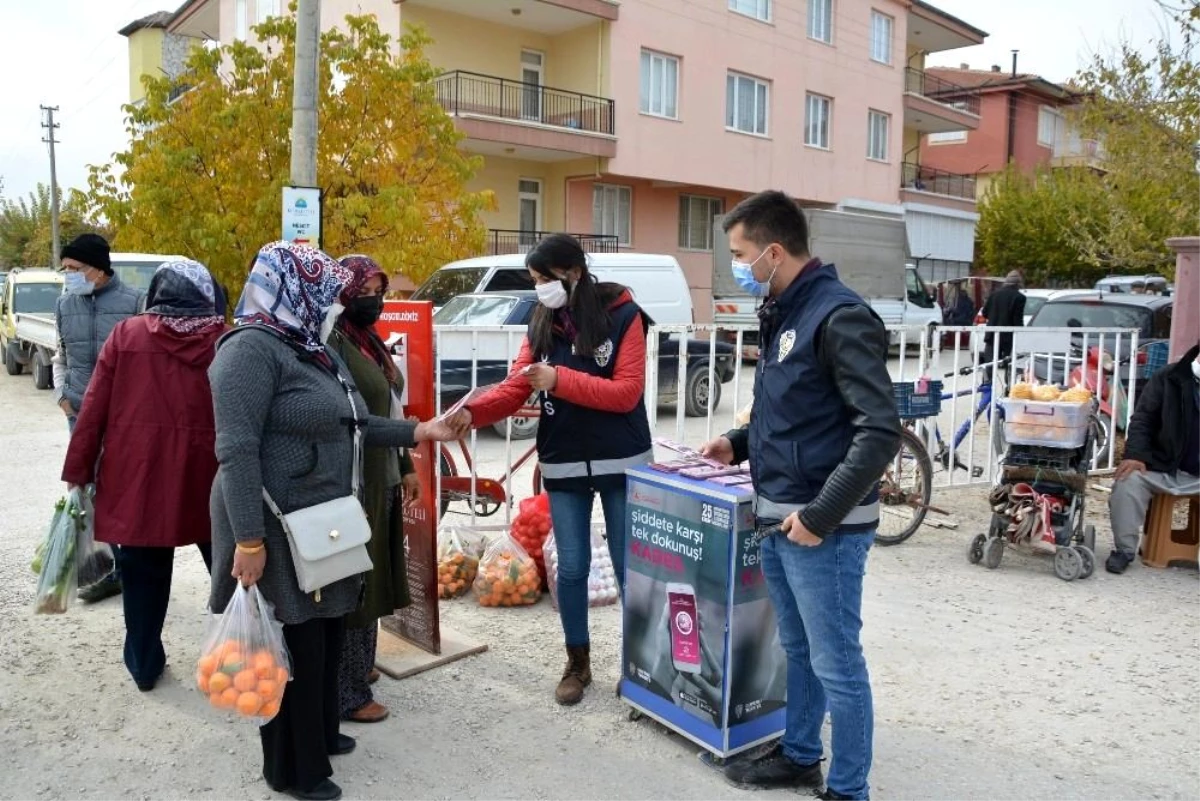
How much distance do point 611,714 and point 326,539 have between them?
5.26ft

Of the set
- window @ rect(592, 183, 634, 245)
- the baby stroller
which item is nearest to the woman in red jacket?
the baby stroller

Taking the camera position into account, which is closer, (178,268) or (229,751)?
(229,751)

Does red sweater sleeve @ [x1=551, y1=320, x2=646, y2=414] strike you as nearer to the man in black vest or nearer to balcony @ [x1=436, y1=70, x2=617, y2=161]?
the man in black vest

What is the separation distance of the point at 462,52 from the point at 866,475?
2230 cm

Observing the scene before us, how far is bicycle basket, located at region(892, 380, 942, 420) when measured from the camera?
6.93 metres

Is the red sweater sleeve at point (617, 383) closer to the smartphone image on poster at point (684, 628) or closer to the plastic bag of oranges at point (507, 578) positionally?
the smartphone image on poster at point (684, 628)

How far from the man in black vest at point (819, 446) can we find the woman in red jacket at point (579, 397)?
2.67ft

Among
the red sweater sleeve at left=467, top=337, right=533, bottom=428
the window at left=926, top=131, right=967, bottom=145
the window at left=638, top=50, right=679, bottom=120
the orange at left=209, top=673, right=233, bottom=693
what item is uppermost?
the window at left=926, top=131, right=967, bottom=145

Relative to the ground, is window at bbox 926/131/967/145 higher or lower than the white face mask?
higher

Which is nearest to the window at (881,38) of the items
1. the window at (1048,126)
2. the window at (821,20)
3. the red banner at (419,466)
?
the window at (821,20)

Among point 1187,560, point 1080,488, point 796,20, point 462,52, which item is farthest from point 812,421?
point 796,20

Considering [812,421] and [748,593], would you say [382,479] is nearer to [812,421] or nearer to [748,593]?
[748,593]

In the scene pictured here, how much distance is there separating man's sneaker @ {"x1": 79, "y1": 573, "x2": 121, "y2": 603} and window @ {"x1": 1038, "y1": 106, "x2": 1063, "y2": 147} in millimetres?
47102

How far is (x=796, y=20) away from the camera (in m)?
28.5
